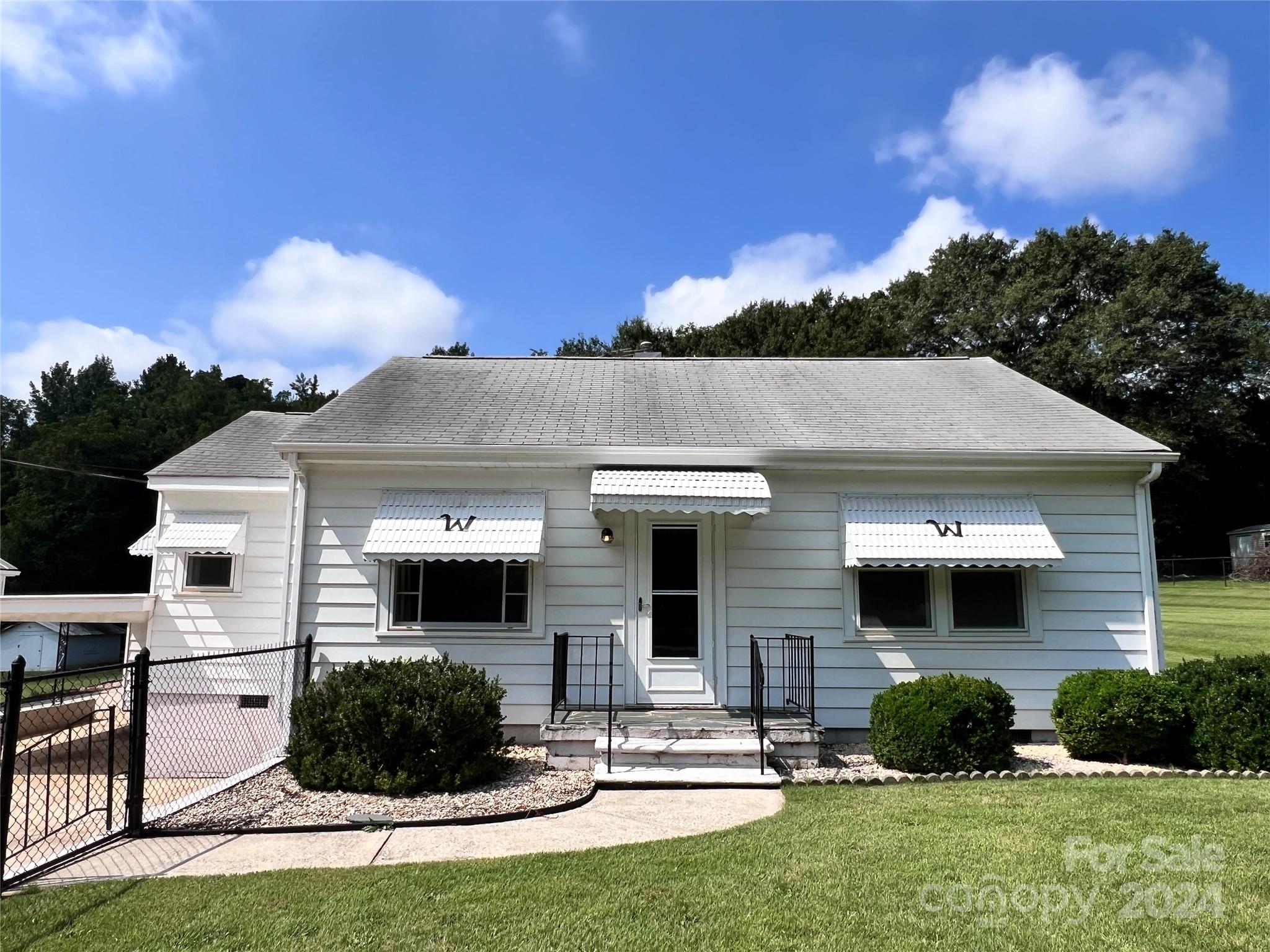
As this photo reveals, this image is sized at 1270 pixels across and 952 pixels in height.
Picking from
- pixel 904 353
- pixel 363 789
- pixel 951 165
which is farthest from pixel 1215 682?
pixel 904 353

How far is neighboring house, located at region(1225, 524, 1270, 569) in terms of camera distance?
1275 inches

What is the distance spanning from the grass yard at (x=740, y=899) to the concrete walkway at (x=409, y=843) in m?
0.25

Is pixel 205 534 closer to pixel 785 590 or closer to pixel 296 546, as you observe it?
pixel 296 546

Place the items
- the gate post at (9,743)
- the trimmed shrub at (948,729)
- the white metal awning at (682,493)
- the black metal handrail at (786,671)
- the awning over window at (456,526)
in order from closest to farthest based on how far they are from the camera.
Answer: the gate post at (9,743)
the trimmed shrub at (948,729)
the white metal awning at (682,493)
the awning over window at (456,526)
the black metal handrail at (786,671)

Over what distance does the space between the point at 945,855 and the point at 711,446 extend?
5285 mm

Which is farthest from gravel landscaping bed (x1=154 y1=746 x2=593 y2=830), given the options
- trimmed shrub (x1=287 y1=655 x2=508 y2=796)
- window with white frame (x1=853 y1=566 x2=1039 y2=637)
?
window with white frame (x1=853 y1=566 x2=1039 y2=637)

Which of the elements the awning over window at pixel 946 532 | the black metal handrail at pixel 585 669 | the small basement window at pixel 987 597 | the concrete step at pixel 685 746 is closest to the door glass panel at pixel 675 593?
the black metal handrail at pixel 585 669

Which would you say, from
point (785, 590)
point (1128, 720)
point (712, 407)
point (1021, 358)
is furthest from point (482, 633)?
point (1021, 358)

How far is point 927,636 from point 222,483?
9.90m

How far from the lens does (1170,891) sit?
408cm

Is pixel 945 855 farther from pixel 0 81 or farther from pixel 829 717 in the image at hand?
pixel 0 81

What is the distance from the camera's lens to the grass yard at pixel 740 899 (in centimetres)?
365

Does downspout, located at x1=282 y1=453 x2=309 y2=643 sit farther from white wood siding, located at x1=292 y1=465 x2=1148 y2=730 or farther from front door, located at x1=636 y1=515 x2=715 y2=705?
front door, located at x1=636 y1=515 x2=715 y2=705

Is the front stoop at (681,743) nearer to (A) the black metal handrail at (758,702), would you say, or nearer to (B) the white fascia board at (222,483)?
(A) the black metal handrail at (758,702)
